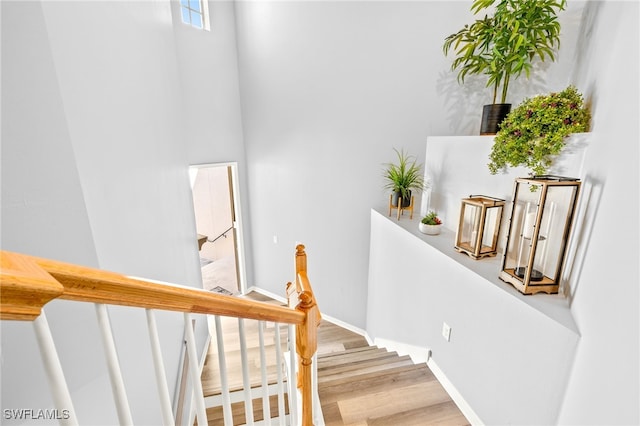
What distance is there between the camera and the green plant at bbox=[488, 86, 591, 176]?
139 centimetres

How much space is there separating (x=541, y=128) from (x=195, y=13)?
15.2 ft

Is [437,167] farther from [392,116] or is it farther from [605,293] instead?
[605,293]

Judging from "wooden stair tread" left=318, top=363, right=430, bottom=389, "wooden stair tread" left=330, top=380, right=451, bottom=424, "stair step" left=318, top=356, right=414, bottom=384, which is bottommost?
"stair step" left=318, top=356, right=414, bottom=384

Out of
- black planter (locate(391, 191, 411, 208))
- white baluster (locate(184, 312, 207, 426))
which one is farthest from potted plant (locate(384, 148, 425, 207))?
white baluster (locate(184, 312, 207, 426))

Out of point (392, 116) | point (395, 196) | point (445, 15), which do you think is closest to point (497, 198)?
point (395, 196)

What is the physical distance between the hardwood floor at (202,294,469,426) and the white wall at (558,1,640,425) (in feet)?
2.51

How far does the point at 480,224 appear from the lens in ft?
5.97

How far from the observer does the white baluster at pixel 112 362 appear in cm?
53

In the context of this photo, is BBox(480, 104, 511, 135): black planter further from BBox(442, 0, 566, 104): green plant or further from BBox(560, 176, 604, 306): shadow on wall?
BBox(560, 176, 604, 306): shadow on wall

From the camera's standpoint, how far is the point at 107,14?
141 cm

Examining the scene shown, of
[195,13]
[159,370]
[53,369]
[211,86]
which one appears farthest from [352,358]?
[195,13]

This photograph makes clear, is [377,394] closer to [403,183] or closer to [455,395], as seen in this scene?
[455,395]

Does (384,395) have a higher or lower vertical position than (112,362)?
lower

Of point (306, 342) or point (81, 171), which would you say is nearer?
point (81, 171)
